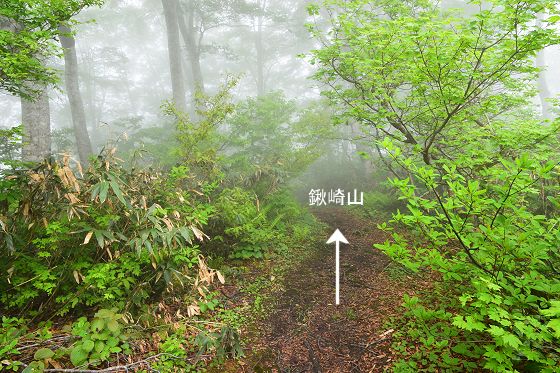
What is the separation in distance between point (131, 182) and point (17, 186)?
138 cm

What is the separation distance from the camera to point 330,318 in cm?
465

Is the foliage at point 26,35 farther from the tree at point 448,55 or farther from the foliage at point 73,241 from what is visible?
the tree at point 448,55

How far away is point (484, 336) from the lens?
11.2 feet

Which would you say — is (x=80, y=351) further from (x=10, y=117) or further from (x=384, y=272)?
(x=10, y=117)

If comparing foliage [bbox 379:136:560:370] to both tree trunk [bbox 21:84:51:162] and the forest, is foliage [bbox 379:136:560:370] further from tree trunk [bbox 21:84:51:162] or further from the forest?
tree trunk [bbox 21:84:51:162]

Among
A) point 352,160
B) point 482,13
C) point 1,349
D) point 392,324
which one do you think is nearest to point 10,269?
point 1,349

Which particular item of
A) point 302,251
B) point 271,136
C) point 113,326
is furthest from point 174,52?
point 113,326

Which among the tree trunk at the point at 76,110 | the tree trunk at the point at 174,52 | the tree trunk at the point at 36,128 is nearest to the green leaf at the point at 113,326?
the tree trunk at the point at 36,128

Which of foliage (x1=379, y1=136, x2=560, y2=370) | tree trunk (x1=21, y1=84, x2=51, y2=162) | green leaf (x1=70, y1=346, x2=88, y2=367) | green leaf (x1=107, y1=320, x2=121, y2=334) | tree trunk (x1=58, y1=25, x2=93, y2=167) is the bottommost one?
green leaf (x1=70, y1=346, x2=88, y2=367)

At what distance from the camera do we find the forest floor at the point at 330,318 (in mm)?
3750

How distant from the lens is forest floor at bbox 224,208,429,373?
3.75 m

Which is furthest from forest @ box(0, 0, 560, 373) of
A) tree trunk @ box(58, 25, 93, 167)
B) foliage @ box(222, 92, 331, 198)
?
tree trunk @ box(58, 25, 93, 167)

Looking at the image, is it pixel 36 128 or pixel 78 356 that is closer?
pixel 78 356

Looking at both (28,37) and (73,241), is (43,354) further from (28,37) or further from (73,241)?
(28,37)
